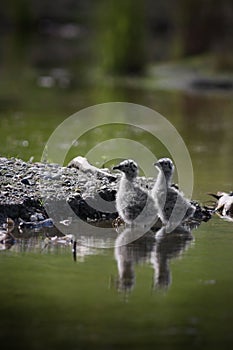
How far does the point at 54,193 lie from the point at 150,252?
4.46 feet

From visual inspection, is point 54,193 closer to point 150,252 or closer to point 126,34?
point 150,252

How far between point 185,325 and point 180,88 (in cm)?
1631

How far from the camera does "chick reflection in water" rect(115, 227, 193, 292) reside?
6.77 metres

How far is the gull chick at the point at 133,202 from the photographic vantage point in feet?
26.7

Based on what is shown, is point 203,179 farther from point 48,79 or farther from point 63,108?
point 48,79

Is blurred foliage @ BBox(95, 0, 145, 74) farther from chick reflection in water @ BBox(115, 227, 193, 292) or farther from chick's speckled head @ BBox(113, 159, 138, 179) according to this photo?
chick reflection in water @ BBox(115, 227, 193, 292)

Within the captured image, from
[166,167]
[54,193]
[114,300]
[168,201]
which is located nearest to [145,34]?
Result: [54,193]

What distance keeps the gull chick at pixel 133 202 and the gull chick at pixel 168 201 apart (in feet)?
0.23

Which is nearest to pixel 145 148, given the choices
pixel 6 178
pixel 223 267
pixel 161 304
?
pixel 6 178

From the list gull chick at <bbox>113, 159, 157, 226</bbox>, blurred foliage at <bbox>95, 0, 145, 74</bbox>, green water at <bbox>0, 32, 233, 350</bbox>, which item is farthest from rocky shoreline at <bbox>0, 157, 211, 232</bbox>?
blurred foliage at <bbox>95, 0, 145, 74</bbox>

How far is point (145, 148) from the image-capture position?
13.5m

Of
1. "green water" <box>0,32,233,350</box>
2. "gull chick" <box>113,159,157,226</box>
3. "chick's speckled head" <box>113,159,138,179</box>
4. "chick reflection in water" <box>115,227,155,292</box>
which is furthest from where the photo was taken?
"chick's speckled head" <box>113,159,138,179</box>

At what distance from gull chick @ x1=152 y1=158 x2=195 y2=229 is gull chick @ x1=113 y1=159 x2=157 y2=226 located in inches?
2.7

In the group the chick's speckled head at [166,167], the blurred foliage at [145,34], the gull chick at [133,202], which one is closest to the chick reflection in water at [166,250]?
the gull chick at [133,202]
